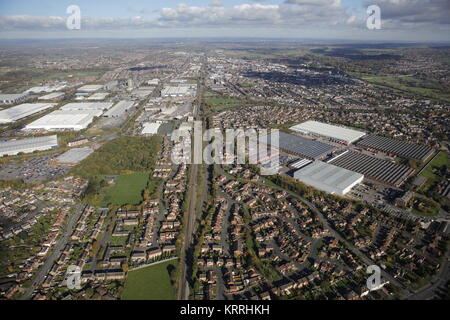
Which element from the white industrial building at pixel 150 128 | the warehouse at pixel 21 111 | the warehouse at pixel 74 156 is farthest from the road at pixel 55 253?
the warehouse at pixel 21 111

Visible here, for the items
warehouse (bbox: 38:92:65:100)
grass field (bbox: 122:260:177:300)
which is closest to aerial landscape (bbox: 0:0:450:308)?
grass field (bbox: 122:260:177:300)

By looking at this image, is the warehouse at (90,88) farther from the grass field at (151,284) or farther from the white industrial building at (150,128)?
the grass field at (151,284)

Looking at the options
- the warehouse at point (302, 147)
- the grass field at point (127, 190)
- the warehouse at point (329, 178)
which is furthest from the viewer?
the warehouse at point (302, 147)

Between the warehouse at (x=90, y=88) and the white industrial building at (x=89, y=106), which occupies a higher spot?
the warehouse at (x=90, y=88)

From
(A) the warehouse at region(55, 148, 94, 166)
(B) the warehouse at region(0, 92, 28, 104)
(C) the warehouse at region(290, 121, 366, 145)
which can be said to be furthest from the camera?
(B) the warehouse at region(0, 92, 28, 104)

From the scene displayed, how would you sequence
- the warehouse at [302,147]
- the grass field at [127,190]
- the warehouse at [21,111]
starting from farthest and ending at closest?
the warehouse at [21,111]
the warehouse at [302,147]
the grass field at [127,190]

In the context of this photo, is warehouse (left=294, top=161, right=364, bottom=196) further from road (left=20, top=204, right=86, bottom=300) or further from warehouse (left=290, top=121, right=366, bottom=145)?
road (left=20, top=204, right=86, bottom=300)
